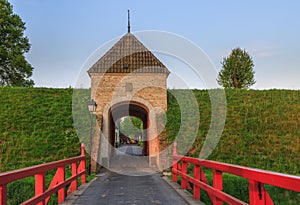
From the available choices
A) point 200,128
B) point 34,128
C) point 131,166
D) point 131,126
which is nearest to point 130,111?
point 200,128

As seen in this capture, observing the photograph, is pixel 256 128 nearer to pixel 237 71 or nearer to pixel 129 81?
pixel 129 81

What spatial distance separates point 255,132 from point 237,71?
19.1m

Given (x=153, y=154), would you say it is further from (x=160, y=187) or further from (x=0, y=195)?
(x=0, y=195)

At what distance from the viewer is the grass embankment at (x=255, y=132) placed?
12.5m

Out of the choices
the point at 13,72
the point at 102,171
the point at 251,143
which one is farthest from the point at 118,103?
the point at 13,72

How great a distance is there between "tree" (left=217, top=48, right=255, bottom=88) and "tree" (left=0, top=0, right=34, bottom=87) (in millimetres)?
21684

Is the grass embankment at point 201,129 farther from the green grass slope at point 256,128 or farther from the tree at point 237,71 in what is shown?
the tree at point 237,71

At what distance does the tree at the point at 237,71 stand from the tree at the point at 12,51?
2168 centimetres

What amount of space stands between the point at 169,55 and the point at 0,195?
11.4 metres

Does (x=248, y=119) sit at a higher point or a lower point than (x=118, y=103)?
lower

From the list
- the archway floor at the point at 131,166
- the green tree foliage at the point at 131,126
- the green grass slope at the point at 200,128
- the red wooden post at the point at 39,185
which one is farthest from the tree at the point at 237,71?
the red wooden post at the point at 39,185

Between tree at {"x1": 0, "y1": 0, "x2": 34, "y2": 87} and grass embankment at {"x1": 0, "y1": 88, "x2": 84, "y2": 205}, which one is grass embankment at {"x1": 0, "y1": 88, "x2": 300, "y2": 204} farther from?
tree at {"x1": 0, "y1": 0, "x2": 34, "y2": 87}

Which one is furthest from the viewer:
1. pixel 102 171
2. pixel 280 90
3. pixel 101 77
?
pixel 280 90

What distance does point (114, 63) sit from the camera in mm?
15359
